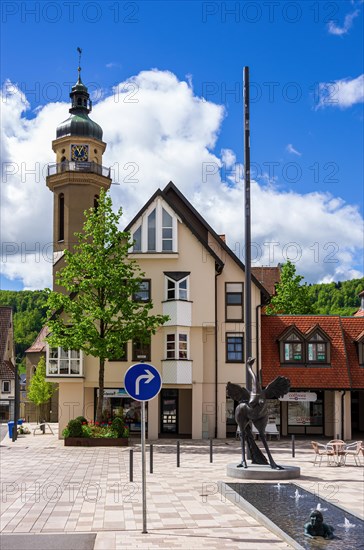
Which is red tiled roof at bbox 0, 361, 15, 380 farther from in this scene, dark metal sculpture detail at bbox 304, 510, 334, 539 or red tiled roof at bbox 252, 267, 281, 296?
dark metal sculpture detail at bbox 304, 510, 334, 539

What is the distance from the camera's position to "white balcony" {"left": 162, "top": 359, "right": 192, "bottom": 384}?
36.3 m

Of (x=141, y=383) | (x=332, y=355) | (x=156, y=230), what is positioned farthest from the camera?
(x=332, y=355)

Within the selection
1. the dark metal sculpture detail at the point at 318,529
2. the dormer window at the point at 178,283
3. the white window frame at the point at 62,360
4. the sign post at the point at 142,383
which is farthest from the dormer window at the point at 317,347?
the sign post at the point at 142,383

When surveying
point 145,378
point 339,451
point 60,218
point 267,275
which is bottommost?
point 339,451

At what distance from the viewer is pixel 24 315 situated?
11969 cm

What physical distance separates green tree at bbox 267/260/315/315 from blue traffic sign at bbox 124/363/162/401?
135 ft

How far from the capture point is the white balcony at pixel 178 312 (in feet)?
121

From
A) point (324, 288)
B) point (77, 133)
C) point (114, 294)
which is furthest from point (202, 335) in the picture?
point (324, 288)

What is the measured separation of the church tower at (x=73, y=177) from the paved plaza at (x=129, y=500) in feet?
81.2

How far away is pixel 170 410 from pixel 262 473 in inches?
777

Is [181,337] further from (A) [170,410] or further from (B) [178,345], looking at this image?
(A) [170,410]

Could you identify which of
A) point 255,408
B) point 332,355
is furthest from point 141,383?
point 332,355

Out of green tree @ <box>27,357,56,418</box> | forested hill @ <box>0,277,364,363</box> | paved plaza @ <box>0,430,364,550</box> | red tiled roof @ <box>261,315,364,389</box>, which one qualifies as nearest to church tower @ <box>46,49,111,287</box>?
green tree @ <box>27,357,56,418</box>

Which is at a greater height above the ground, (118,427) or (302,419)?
(118,427)
